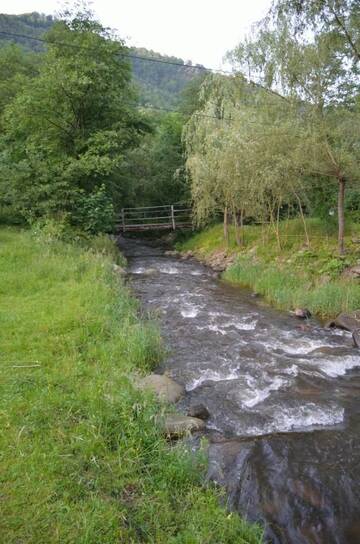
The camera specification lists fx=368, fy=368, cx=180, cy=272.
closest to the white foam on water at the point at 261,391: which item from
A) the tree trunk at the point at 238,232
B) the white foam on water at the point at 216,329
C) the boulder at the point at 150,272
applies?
the white foam on water at the point at 216,329

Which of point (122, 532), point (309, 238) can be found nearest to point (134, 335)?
point (122, 532)

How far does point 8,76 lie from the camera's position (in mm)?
21703

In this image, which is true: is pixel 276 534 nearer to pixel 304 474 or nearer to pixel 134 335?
pixel 304 474

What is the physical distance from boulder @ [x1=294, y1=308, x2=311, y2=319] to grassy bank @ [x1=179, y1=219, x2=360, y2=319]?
0.19 m

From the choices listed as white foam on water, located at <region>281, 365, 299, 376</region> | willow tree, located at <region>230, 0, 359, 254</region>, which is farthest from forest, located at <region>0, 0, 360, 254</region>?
white foam on water, located at <region>281, 365, 299, 376</region>

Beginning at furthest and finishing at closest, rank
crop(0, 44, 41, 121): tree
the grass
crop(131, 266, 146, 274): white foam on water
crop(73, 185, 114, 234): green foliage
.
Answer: crop(0, 44, 41, 121): tree → crop(131, 266, 146, 274): white foam on water → crop(73, 185, 114, 234): green foliage → the grass

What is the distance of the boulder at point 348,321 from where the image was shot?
7.72 meters

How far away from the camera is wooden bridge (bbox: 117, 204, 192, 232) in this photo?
2066cm

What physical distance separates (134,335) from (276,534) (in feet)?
10.3

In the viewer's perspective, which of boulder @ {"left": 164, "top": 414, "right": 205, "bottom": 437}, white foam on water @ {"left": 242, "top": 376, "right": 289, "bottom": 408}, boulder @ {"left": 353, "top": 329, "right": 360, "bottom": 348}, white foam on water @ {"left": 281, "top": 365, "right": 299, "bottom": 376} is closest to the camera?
boulder @ {"left": 164, "top": 414, "right": 205, "bottom": 437}

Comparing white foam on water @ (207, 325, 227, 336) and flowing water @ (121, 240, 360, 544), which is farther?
white foam on water @ (207, 325, 227, 336)

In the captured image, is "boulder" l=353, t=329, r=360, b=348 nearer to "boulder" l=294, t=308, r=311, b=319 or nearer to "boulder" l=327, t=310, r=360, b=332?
"boulder" l=327, t=310, r=360, b=332

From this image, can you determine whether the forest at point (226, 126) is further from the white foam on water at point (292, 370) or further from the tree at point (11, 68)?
the white foam on water at point (292, 370)

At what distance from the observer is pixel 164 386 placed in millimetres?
4652
